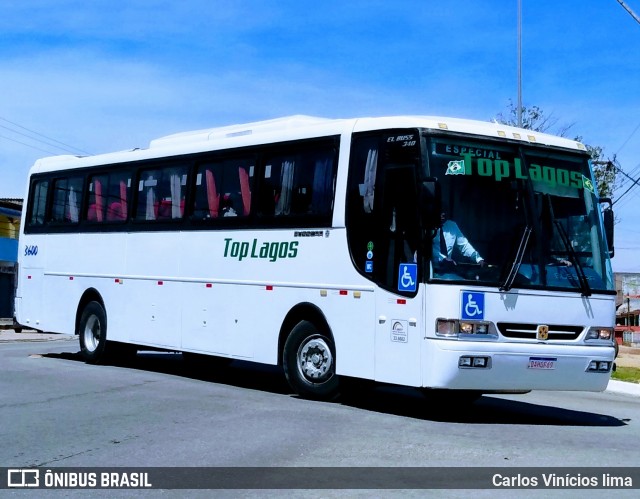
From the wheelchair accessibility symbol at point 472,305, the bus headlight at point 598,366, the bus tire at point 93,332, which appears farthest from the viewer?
the bus tire at point 93,332

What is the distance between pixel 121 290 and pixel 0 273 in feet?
108

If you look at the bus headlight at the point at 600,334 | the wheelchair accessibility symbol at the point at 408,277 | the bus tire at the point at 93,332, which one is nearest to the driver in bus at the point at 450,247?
the wheelchair accessibility symbol at the point at 408,277

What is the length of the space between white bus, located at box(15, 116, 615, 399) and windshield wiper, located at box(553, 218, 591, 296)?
0.02 meters

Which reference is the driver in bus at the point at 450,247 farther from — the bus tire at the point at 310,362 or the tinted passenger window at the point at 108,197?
the tinted passenger window at the point at 108,197

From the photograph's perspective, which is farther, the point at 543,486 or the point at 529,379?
the point at 529,379

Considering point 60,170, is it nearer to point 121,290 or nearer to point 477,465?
point 121,290

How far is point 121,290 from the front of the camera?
1712 centimetres

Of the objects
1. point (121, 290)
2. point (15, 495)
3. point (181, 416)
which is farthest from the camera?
point (121, 290)

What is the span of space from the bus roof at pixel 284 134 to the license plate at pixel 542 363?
2616 mm

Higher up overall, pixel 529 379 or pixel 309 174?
pixel 309 174

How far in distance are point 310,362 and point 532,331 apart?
310cm

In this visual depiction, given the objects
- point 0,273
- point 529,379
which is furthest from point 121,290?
point 0,273

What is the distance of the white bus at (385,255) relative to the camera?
434 inches

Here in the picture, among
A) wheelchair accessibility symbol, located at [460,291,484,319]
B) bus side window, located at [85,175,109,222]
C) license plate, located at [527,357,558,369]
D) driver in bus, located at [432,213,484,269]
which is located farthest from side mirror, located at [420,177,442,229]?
bus side window, located at [85,175,109,222]
